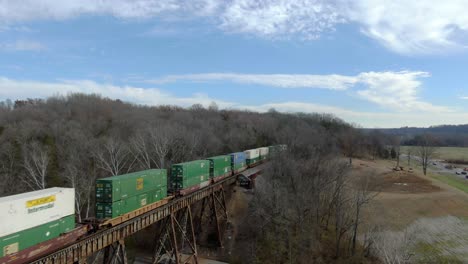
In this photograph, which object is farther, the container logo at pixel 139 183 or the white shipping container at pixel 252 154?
the white shipping container at pixel 252 154

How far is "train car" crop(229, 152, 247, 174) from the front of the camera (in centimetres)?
4936

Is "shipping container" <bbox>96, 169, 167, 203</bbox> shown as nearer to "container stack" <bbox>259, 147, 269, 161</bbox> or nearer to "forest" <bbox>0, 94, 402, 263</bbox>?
"forest" <bbox>0, 94, 402, 263</bbox>

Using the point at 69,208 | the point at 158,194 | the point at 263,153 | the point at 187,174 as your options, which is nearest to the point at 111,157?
the point at 187,174

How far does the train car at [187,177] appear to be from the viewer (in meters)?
31.8

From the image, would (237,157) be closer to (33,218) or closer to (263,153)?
A: (263,153)

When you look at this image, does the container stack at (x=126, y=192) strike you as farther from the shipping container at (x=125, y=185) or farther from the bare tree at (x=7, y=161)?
the bare tree at (x=7, y=161)

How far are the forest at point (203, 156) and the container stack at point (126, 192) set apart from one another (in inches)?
550

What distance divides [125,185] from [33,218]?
7311 mm

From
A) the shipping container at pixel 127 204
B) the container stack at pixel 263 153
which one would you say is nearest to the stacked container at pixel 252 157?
the container stack at pixel 263 153

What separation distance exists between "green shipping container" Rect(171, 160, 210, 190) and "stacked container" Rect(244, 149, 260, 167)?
22.4m

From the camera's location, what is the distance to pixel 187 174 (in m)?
32.9

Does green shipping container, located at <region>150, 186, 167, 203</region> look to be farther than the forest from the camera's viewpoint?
No

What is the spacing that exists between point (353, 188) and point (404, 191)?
2319 centimetres

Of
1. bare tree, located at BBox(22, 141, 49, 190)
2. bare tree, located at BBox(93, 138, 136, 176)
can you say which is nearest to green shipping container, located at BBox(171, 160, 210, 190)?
bare tree, located at BBox(93, 138, 136, 176)
